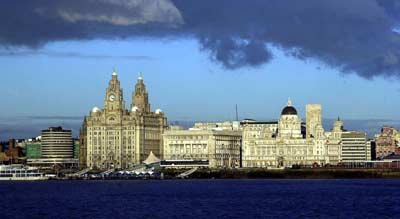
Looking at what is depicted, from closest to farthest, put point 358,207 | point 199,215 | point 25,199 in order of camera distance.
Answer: point 199,215 → point 358,207 → point 25,199

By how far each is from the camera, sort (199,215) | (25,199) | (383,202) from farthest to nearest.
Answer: (25,199) < (383,202) < (199,215)

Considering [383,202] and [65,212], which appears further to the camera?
[383,202]

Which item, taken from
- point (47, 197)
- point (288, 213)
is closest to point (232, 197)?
point (47, 197)

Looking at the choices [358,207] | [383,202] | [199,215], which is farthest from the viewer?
[383,202]

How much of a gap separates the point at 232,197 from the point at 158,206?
21.7m

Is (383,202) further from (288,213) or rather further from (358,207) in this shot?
(288,213)

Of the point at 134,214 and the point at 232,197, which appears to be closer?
the point at 134,214

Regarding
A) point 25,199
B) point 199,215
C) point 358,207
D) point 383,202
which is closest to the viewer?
point 199,215

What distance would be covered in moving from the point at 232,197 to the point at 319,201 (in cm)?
1570

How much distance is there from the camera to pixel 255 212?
323ft

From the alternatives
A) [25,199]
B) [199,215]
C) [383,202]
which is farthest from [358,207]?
[25,199]

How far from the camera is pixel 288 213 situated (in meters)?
96.9

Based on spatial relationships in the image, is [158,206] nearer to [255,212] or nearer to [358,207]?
[255,212]

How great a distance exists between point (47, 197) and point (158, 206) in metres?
28.2
